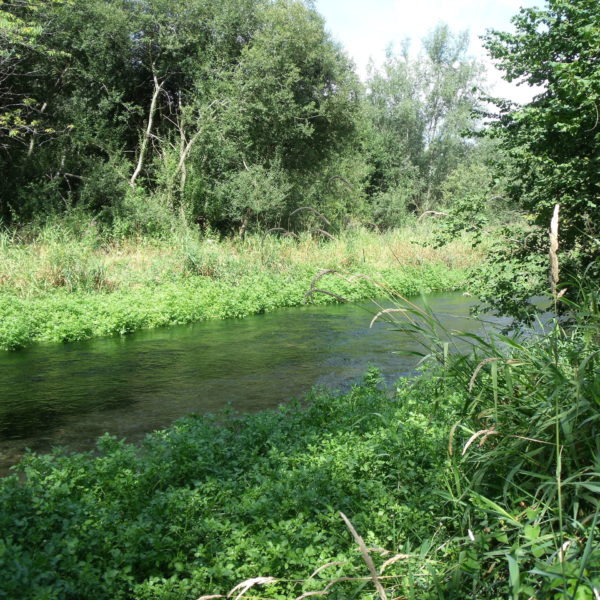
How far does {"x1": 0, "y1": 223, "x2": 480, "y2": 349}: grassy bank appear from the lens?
10.6m

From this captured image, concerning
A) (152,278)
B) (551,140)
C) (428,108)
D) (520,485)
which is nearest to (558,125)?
(551,140)

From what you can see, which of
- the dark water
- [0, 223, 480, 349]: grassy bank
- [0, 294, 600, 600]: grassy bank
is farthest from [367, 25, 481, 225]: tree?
[0, 294, 600, 600]: grassy bank

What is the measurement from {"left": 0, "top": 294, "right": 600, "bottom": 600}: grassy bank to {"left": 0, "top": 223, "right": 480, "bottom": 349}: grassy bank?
5182 millimetres

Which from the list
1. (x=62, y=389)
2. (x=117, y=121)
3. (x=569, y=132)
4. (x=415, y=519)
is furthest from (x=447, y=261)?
(x=415, y=519)

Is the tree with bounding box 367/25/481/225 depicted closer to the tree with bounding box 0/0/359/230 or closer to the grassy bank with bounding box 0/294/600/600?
the tree with bounding box 0/0/359/230

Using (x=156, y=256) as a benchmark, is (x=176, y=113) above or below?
above

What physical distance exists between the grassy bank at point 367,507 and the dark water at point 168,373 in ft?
5.93


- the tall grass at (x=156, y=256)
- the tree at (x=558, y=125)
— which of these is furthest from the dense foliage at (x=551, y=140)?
the tall grass at (x=156, y=256)

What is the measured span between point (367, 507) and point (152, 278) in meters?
11.6

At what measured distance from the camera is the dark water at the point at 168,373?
248 inches

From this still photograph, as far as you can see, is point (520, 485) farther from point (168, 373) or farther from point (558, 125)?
point (168, 373)

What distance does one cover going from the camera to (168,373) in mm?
8328

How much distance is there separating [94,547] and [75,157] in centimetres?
1967

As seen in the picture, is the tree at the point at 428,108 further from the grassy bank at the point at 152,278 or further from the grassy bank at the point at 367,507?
the grassy bank at the point at 367,507
